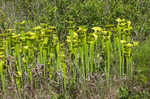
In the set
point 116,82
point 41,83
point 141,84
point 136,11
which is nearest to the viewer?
point 141,84

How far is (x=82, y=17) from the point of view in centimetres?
416

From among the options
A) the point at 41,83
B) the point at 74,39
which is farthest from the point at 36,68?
the point at 74,39

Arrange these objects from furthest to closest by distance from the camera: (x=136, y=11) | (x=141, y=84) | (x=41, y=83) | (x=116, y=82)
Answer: (x=136, y=11)
(x=41, y=83)
(x=116, y=82)
(x=141, y=84)

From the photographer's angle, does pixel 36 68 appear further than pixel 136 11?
No

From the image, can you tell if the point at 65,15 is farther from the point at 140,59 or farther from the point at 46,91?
the point at 140,59

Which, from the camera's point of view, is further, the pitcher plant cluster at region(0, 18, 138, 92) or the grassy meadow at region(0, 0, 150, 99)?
the pitcher plant cluster at region(0, 18, 138, 92)

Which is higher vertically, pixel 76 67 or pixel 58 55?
pixel 58 55

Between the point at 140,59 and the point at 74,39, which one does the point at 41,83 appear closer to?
the point at 74,39

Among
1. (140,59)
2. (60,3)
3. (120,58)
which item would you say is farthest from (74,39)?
(60,3)

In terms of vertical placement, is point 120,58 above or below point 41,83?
above

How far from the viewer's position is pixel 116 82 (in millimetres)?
2957

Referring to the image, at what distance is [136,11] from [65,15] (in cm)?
126

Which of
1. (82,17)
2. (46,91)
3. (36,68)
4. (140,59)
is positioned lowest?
(46,91)

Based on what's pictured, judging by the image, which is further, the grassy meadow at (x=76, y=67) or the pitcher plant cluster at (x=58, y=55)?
the pitcher plant cluster at (x=58, y=55)
